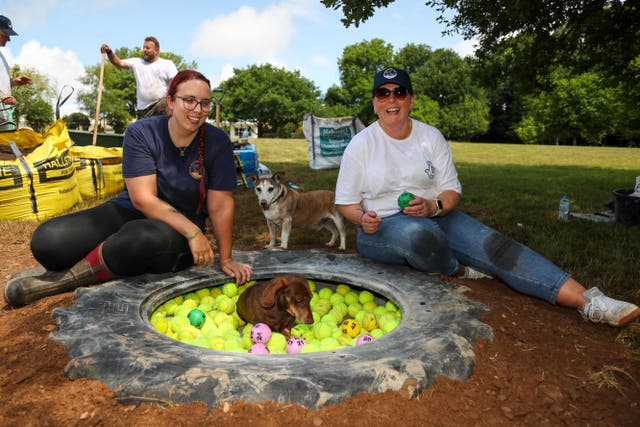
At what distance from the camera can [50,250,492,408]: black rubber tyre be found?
186cm

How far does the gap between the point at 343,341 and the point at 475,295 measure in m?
0.94

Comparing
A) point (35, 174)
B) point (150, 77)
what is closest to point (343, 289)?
point (35, 174)

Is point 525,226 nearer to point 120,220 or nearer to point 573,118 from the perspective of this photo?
point 120,220

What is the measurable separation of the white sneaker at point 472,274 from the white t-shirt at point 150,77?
6335 mm

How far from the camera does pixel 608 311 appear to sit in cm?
273

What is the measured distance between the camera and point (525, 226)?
20.2 ft

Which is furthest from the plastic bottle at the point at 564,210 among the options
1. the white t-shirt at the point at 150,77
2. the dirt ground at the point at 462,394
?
the white t-shirt at the point at 150,77

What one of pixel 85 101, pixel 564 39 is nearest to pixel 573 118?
pixel 564 39

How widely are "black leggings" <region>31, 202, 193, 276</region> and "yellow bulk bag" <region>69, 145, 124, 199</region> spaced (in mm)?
5111

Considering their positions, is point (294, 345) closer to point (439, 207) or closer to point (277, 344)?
point (277, 344)

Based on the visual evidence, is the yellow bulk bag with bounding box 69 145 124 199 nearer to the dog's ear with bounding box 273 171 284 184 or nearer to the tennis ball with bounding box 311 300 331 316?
the dog's ear with bounding box 273 171 284 184

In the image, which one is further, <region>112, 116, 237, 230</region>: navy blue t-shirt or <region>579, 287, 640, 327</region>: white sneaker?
<region>112, 116, 237, 230</region>: navy blue t-shirt

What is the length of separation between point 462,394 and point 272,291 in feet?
4.23

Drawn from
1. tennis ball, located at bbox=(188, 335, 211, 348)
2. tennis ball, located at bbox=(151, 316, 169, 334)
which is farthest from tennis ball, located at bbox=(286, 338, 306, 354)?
tennis ball, located at bbox=(151, 316, 169, 334)
